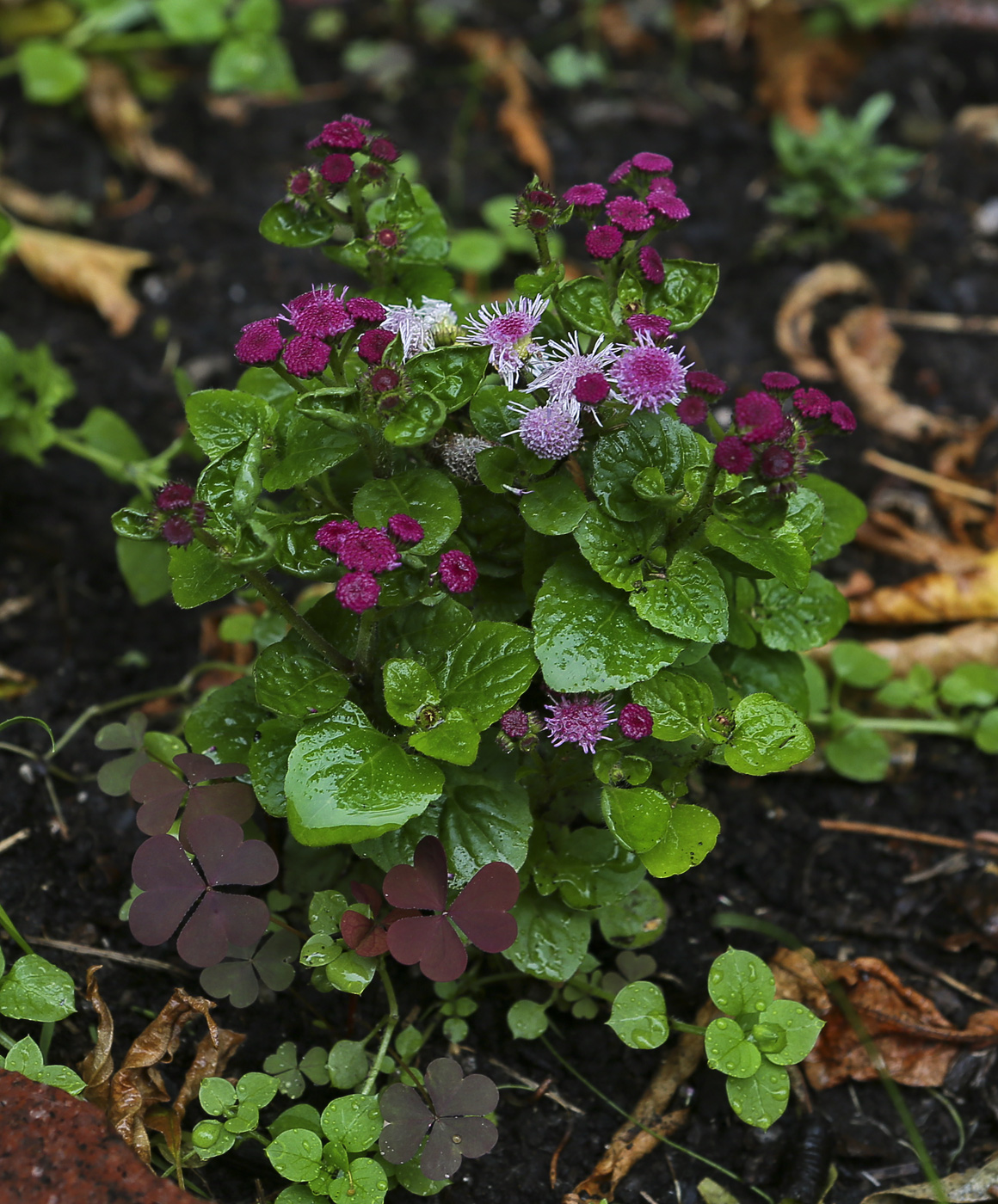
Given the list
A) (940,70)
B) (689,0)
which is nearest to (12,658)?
(689,0)

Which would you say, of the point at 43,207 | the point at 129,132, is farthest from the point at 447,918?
the point at 129,132

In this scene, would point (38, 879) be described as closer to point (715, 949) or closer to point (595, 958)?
point (595, 958)

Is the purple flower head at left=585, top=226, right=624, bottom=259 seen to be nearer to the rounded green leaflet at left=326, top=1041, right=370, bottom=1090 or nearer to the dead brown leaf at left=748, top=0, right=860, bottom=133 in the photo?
the rounded green leaflet at left=326, top=1041, right=370, bottom=1090

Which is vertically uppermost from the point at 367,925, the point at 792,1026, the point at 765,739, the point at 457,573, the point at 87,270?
the point at 457,573

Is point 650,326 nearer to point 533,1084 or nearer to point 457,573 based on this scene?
point 457,573

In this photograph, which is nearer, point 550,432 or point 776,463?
point 776,463

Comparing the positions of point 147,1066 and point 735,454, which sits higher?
point 735,454

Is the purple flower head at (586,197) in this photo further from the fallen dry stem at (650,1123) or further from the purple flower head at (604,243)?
the fallen dry stem at (650,1123)

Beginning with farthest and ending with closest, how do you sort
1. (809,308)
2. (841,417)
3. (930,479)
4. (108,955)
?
(809,308)
(930,479)
(108,955)
(841,417)
